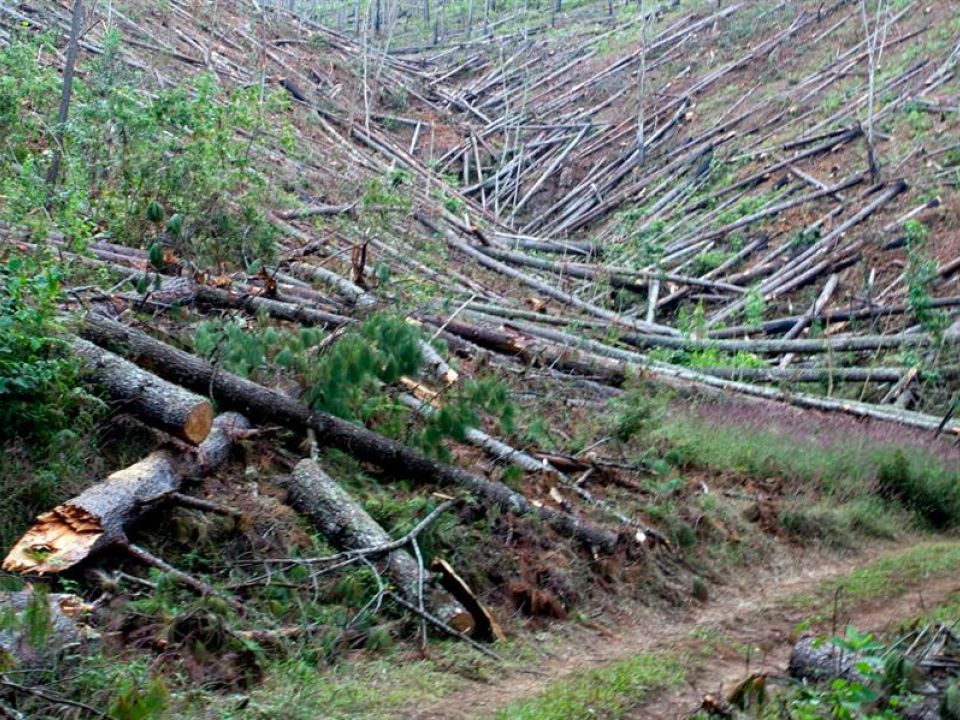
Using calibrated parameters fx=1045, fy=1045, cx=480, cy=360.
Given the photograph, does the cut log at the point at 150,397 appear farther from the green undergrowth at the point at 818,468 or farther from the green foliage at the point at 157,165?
the green undergrowth at the point at 818,468

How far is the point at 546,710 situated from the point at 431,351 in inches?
197

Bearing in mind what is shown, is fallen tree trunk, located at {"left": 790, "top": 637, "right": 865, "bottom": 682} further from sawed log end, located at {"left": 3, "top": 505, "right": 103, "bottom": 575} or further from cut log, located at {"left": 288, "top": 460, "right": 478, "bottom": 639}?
sawed log end, located at {"left": 3, "top": 505, "right": 103, "bottom": 575}

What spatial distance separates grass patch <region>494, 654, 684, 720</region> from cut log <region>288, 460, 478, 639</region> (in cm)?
87

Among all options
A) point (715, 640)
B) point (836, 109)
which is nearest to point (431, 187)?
point (836, 109)

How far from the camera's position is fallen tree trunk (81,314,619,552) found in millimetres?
8078

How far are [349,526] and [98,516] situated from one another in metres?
1.73

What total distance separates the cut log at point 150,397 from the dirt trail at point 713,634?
262 cm

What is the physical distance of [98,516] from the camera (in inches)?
246

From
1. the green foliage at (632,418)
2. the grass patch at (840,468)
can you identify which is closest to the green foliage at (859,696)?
the green foliage at (632,418)

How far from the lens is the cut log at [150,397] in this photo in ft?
23.7

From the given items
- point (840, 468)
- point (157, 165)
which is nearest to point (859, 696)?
point (840, 468)

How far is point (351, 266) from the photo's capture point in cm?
1314

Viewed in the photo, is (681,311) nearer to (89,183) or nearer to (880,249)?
(880,249)

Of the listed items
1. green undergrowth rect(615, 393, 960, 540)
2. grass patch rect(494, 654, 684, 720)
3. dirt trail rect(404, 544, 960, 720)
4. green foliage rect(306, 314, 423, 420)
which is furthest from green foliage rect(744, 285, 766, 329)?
grass patch rect(494, 654, 684, 720)
